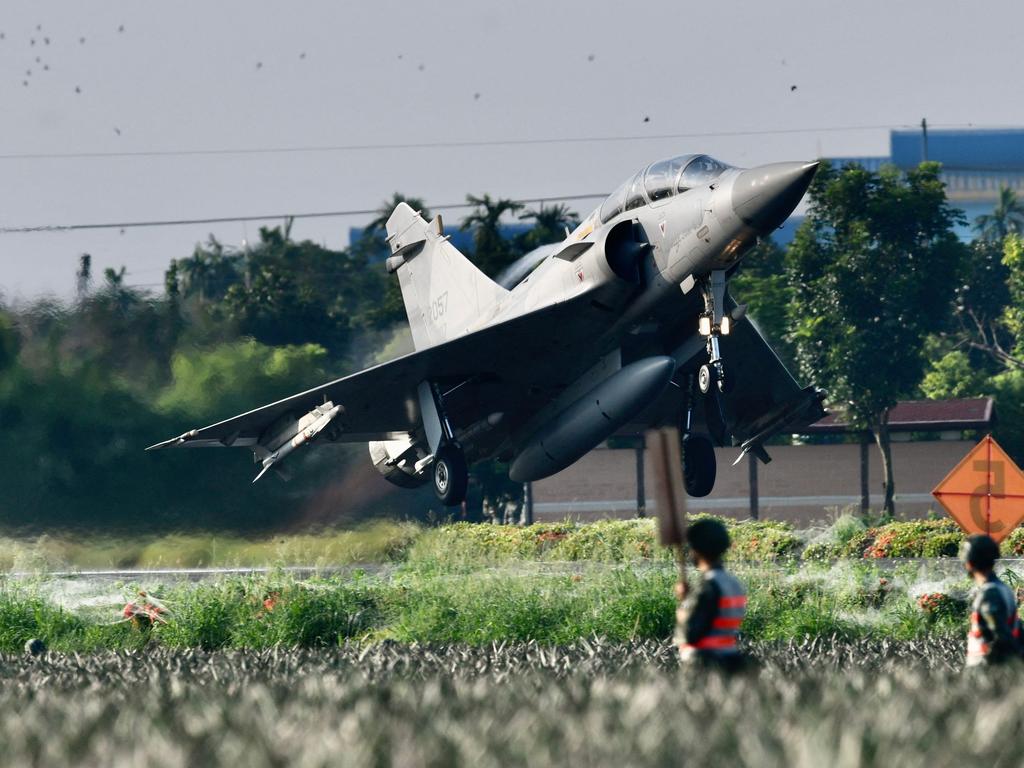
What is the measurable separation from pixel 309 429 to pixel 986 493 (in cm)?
1142

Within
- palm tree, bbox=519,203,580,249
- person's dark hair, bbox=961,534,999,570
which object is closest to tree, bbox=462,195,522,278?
palm tree, bbox=519,203,580,249

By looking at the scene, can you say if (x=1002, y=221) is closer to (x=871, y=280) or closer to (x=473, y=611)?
(x=871, y=280)

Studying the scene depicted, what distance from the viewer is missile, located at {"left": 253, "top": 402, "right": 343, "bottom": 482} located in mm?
23469

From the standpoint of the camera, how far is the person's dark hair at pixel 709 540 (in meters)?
8.30

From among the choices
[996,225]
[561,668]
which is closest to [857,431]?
[561,668]

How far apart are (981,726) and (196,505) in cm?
2544

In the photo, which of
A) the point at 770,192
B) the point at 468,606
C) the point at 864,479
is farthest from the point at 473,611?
the point at 864,479

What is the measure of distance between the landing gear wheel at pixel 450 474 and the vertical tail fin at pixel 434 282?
3.42 m

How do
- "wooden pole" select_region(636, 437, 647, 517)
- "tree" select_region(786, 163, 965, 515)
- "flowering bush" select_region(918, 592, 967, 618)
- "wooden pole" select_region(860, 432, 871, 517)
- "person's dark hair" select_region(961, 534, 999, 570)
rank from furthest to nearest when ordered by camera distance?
"tree" select_region(786, 163, 965, 515)
"wooden pole" select_region(860, 432, 871, 517)
"wooden pole" select_region(636, 437, 647, 517)
"flowering bush" select_region(918, 592, 967, 618)
"person's dark hair" select_region(961, 534, 999, 570)

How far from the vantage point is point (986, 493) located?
16.2m

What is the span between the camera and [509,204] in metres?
55.2

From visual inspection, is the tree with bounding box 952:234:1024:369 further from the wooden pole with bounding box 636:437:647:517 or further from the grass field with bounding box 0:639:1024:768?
the grass field with bounding box 0:639:1024:768

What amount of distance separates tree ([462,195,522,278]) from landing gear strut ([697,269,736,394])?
98.6ft

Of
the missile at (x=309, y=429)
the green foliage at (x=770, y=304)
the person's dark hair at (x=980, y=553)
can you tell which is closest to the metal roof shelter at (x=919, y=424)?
the green foliage at (x=770, y=304)
